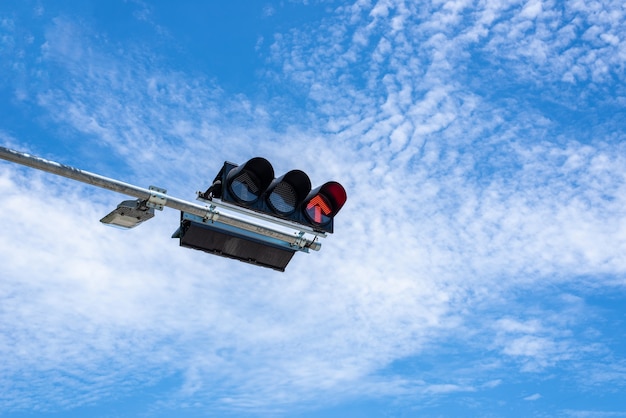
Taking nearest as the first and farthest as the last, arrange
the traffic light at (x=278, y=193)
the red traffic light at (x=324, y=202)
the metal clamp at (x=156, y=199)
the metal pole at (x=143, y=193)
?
the metal pole at (x=143, y=193) < the metal clamp at (x=156, y=199) < the traffic light at (x=278, y=193) < the red traffic light at (x=324, y=202)

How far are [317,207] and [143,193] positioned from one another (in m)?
2.12

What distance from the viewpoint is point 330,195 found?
8.84 meters

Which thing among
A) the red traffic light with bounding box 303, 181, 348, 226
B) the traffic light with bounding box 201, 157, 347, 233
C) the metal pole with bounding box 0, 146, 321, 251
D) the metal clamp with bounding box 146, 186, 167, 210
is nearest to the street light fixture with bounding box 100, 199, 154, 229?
the metal clamp with bounding box 146, 186, 167, 210

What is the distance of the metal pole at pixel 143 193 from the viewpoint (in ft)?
23.0

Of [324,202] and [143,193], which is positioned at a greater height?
[324,202]

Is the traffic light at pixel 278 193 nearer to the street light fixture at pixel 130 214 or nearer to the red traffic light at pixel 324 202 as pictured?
the red traffic light at pixel 324 202

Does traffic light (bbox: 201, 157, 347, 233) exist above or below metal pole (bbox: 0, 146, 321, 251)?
above

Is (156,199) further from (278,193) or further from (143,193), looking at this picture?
(278,193)

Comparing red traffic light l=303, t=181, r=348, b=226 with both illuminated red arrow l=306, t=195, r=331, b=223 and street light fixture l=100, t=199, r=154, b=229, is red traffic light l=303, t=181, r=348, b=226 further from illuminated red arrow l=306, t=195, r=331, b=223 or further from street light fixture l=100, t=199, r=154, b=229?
street light fixture l=100, t=199, r=154, b=229

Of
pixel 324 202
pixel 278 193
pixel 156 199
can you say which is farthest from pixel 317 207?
pixel 156 199

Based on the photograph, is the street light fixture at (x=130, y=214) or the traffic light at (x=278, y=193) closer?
the street light fixture at (x=130, y=214)

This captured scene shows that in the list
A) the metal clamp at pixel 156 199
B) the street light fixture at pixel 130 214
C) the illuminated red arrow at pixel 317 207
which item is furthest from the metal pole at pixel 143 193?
the illuminated red arrow at pixel 317 207

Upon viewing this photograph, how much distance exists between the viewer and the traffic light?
8.30 meters

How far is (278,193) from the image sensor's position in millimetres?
8547
